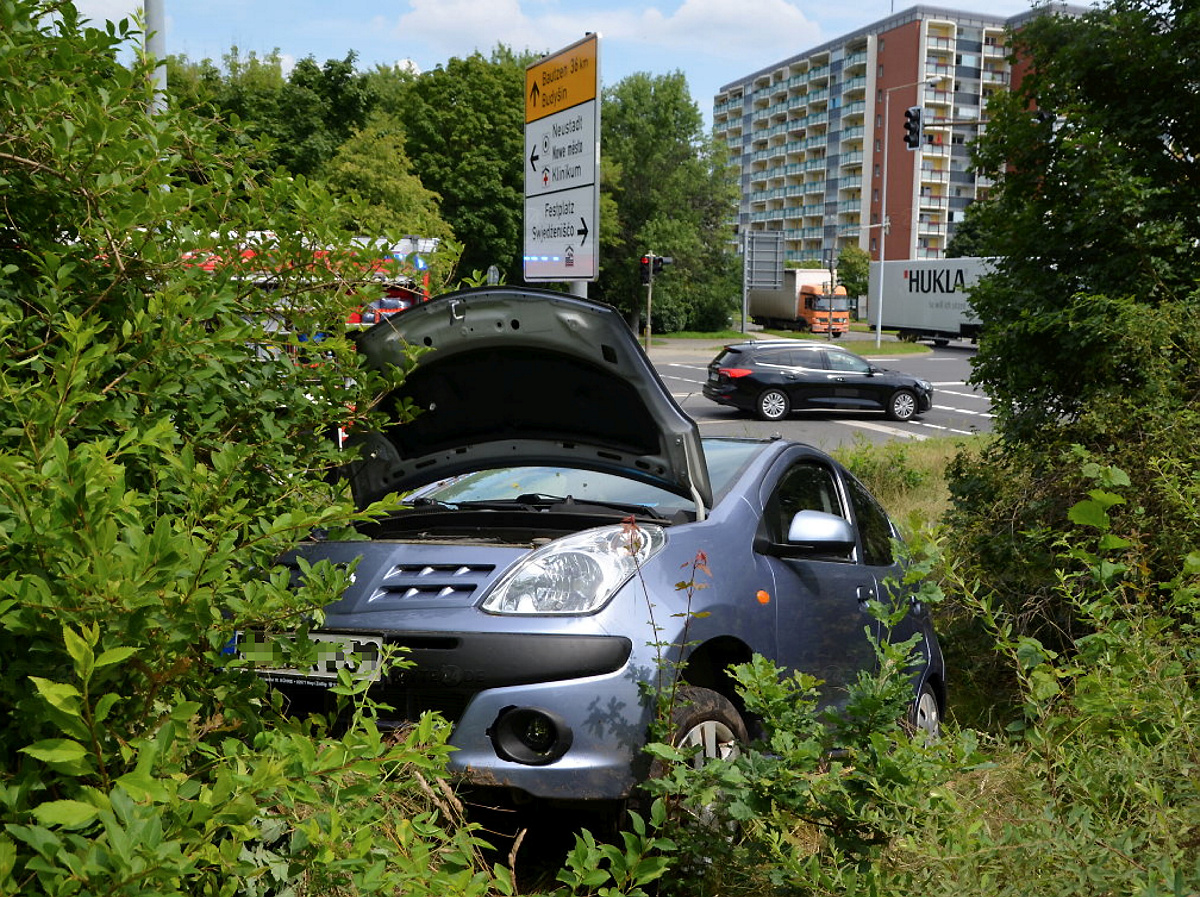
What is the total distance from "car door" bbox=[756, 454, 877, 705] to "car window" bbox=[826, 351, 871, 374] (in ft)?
66.9

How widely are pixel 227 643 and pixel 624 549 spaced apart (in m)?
1.65

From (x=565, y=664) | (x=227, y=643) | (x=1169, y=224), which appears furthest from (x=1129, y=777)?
(x=1169, y=224)

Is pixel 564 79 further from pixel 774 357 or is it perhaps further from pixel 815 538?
pixel 774 357

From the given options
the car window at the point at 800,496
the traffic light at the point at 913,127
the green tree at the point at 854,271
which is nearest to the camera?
the car window at the point at 800,496

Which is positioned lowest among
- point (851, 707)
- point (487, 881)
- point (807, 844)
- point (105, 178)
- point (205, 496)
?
point (807, 844)

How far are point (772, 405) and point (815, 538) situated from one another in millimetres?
20505

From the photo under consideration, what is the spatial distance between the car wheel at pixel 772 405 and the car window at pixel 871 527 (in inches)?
736

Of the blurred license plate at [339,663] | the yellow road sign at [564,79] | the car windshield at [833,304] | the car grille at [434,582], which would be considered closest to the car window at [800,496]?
the car grille at [434,582]

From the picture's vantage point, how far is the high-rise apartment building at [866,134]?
95.4 metres

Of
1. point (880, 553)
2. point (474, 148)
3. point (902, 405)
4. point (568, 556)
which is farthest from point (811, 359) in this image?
point (474, 148)

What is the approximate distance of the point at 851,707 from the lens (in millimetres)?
3115

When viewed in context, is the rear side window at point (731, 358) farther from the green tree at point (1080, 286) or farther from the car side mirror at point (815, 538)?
the car side mirror at point (815, 538)

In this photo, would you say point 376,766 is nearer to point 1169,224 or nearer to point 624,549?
point 624,549

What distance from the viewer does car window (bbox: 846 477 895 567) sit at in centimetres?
518
